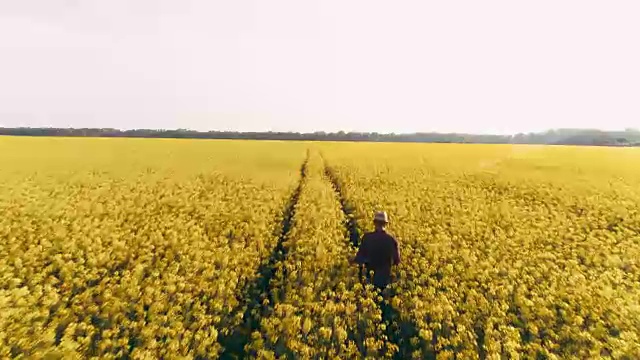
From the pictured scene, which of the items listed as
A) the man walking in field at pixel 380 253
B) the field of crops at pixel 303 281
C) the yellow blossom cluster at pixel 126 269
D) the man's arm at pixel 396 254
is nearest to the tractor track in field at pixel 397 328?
the field of crops at pixel 303 281

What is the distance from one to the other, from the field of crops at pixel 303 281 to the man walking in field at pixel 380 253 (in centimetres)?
42

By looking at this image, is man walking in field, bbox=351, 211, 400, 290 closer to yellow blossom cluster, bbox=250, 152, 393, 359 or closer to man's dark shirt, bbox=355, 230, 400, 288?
man's dark shirt, bbox=355, 230, 400, 288

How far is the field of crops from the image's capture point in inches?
238

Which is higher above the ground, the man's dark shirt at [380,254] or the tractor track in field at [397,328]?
the man's dark shirt at [380,254]

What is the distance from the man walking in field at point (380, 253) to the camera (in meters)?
7.93

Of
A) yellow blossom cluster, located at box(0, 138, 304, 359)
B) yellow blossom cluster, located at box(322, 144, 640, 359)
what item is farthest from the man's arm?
yellow blossom cluster, located at box(0, 138, 304, 359)

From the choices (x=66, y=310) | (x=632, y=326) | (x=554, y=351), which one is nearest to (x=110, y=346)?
(x=66, y=310)

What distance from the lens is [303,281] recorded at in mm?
8227

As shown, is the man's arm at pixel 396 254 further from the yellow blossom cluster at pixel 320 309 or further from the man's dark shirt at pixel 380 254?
the yellow blossom cluster at pixel 320 309

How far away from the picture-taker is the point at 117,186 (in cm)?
1998

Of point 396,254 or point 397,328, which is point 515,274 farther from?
point 397,328

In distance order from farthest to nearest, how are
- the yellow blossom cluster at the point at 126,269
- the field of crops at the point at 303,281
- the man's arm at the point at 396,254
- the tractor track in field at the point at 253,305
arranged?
the man's arm at the point at 396,254 < the tractor track in field at the point at 253,305 < the field of crops at the point at 303,281 < the yellow blossom cluster at the point at 126,269

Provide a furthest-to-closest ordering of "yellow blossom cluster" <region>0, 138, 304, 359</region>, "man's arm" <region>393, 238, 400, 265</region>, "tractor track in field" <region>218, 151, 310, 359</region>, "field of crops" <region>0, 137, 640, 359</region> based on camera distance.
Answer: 1. "man's arm" <region>393, 238, 400, 265</region>
2. "tractor track in field" <region>218, 151, 310, 359</region>
3. "field of crops" <region>0, 137, 640, 359</region>
4. "yellow blossom cluster" <region>0, 138, 304, 359</region>

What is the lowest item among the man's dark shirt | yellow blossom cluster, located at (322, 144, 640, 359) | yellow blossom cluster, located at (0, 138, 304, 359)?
yellow blossom cluster, located at (322, 144, 640, 359)
